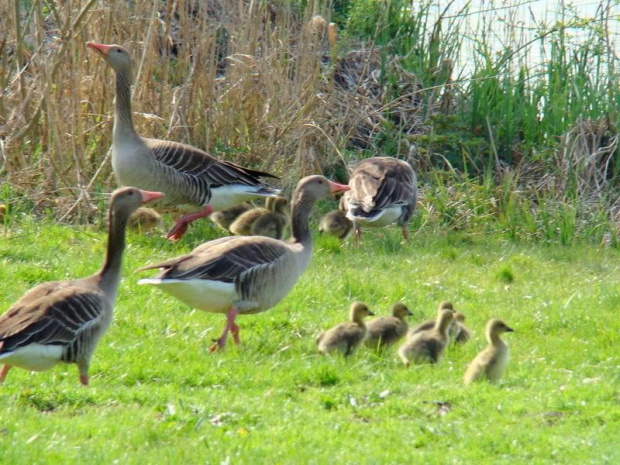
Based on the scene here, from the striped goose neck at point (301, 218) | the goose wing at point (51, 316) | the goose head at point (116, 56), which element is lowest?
the goose wing at point (51, 316)

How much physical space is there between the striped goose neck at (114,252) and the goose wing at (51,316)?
0.25 m

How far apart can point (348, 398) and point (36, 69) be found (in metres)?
7.94

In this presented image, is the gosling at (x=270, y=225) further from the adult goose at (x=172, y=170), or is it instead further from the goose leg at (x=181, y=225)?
the goose leg at (x=181, y=225)

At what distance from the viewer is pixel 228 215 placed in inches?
570

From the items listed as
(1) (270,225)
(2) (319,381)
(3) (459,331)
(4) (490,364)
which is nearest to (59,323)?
(2) (319,381)

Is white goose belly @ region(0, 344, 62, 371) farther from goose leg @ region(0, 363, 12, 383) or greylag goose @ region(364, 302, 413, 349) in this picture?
greylag goose @ region(364, 302, 413, 349)

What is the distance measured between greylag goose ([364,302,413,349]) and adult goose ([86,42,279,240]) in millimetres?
4234

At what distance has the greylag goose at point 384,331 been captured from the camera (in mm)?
9633

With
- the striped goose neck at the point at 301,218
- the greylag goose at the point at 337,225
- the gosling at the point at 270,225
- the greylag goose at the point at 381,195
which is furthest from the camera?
the greylag goose at the point at 337,225

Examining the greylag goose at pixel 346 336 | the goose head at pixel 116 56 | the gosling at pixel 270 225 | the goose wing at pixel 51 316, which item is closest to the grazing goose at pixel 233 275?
the greylag goose at pixel 346 336

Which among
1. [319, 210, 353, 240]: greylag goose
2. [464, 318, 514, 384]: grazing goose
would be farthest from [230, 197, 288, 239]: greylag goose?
[464, 318, 514, 384]: grazing goose

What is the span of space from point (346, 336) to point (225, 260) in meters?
1.22

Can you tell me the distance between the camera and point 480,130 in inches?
696

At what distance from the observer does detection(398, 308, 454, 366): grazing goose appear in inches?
357
